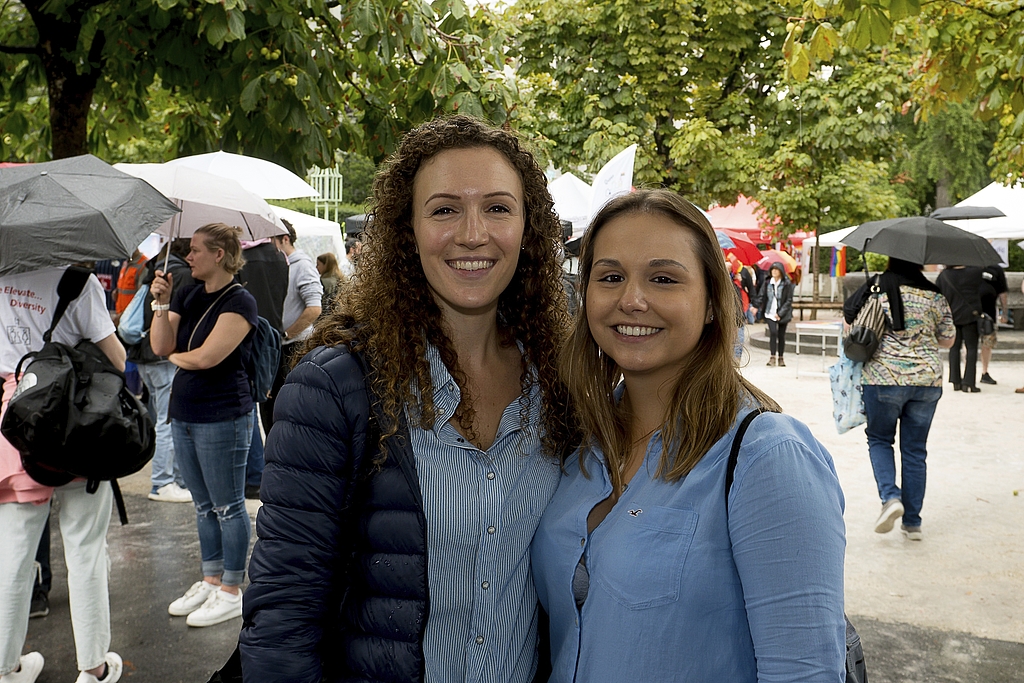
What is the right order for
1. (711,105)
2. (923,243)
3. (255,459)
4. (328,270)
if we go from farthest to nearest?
(711,105) → (328,270) → (255,459) → (923,243)

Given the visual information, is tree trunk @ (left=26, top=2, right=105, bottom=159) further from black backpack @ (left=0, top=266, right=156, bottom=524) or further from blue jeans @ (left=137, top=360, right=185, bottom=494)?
black backpack @ (left=0, top=266, right=156, bottom=524)

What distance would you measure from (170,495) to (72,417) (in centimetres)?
388

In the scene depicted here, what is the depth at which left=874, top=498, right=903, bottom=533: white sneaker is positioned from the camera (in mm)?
6469

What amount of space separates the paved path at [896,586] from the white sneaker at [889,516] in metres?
0.10

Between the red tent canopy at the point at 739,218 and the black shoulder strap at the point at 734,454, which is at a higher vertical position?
the red tent canopy at the point at 739,218

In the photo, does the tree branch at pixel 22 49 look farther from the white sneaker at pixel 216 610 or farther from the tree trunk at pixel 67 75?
the white sneaker at pixel 216 610

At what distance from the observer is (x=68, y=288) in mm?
3984

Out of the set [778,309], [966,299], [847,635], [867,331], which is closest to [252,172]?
[867,331]

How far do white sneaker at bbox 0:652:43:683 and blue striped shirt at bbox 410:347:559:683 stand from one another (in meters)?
3.04

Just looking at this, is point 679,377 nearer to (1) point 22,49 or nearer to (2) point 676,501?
(2) point 676,501

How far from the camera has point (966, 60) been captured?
5.88m

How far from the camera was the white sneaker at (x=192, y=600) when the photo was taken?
16.4 ft

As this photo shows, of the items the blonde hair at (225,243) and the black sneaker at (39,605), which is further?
the black sneaker at (39,605)

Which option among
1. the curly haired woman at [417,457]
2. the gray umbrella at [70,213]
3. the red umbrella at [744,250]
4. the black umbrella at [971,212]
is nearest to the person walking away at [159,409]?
the gray umbrella at [70,213]
